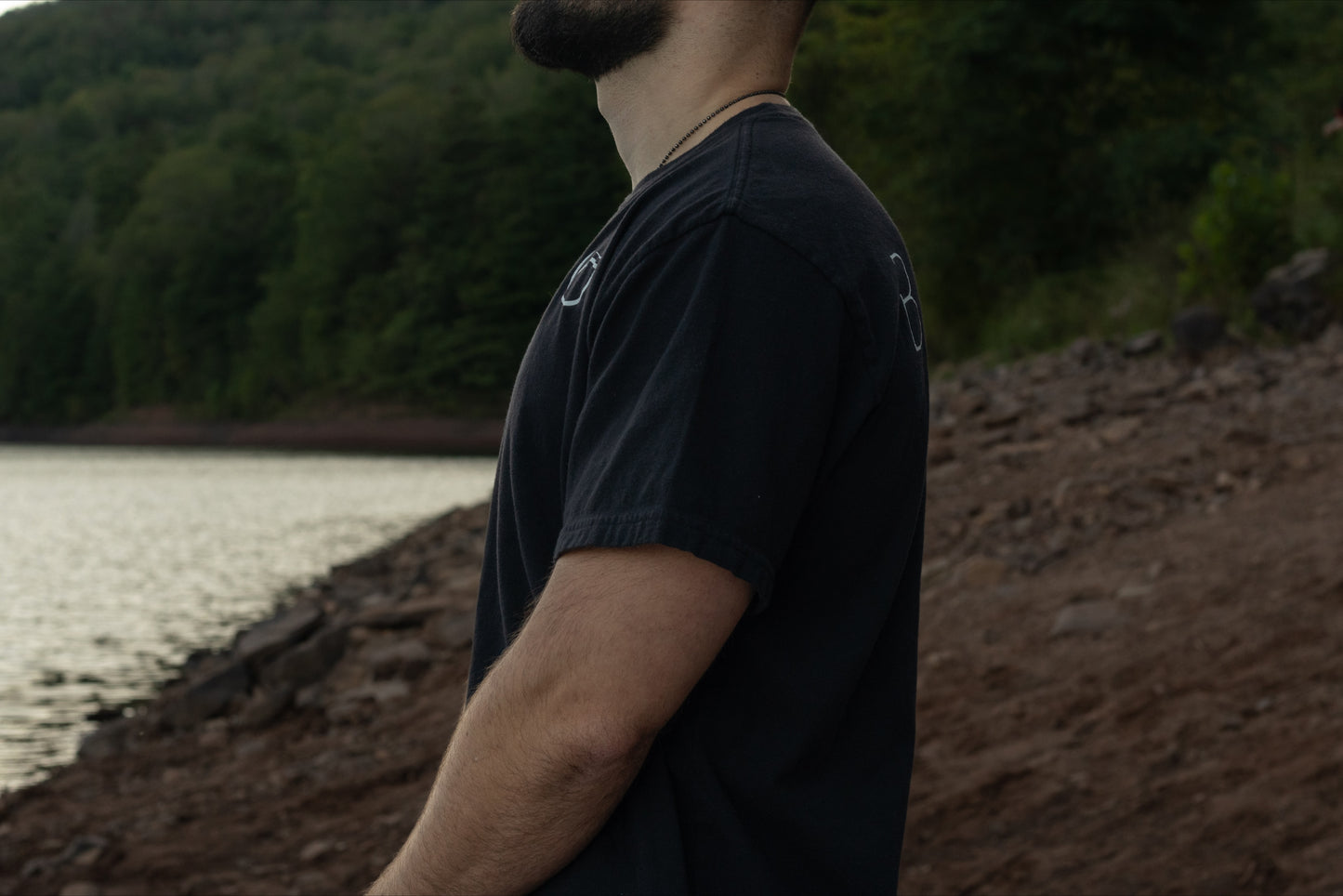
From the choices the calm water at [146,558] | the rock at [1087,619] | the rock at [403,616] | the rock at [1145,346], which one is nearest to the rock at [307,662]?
the rock at [403,616]

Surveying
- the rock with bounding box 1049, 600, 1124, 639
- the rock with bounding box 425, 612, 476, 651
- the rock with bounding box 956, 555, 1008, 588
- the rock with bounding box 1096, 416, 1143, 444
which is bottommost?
the rock with bounding box 1096, 416, 1143, 444

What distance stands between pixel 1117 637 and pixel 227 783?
15.1ft

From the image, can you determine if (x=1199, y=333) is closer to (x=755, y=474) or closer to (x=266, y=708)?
(x=266, y=708)

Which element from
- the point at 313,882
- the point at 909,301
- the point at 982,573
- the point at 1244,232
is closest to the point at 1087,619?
the point at 982,573

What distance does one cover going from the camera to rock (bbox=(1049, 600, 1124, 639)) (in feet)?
20.0

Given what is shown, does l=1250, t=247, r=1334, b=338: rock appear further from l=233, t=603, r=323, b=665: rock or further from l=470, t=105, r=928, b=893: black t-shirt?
l=470, t=105, r=928, b=893: black t-shirt

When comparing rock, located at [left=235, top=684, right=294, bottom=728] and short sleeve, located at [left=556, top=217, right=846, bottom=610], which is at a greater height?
short sleeve, located at [left=556, top=217, right=846, bottom=610]

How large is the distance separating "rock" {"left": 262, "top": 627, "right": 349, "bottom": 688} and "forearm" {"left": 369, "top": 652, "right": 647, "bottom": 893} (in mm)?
8437

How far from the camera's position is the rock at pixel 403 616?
406 inches

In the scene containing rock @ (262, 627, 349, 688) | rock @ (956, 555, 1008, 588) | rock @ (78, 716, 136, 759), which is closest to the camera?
rock @ (956, 555, 1008, 588)

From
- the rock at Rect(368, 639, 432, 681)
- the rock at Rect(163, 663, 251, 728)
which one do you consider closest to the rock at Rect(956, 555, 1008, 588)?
the rock at Rect(368, 639, 432, 681)

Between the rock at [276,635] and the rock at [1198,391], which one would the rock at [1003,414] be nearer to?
the rock at [1198,391]

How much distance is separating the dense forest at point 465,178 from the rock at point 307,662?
29.9 feet

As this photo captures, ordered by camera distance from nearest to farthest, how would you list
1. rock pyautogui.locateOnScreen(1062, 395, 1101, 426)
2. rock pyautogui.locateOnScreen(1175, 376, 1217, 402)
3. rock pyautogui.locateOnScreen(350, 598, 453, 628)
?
rock pyautogui.locateOnScreen(1175, 376, 1217, 402)
rock pyautogui.locateOnScreen(350, 598, 453, 628)
rock pyautogui.locateOnScreen(1062, 395, 1101, 426)
